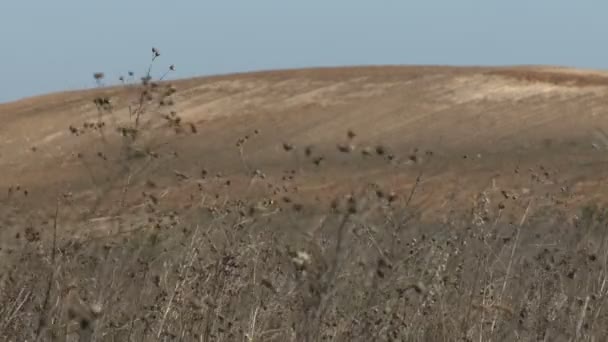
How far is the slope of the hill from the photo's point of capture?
25.0 meters

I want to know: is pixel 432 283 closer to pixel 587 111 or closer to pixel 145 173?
pixel 145 173

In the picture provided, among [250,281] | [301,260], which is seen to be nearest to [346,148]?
[301,260]

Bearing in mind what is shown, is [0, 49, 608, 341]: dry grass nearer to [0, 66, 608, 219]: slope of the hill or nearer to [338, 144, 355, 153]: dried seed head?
[338, 144, 355, 153]: dried seed head

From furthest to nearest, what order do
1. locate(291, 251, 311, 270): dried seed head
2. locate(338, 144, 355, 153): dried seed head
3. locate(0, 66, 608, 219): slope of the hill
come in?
locate(0, 66, 608, 219): slope of the hill < locate(338, 144, 355, 153): dried seed head < locate(291, 251, 311, 270): dried seed head

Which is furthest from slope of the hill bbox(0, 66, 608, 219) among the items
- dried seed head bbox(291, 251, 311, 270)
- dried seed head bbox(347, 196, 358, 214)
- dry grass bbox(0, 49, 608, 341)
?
dried seed head bbox(291, 251, 311, 270)

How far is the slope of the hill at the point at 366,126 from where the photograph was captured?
25.0m

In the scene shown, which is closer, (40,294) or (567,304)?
(40,294)

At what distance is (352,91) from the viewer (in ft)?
122

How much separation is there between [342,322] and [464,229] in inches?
49.2

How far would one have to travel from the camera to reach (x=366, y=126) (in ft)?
107

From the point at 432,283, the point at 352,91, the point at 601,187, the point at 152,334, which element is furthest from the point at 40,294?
the point at 352,91

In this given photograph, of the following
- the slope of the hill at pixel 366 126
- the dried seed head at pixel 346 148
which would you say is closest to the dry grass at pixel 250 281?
the dried seed head at pixel 346 148

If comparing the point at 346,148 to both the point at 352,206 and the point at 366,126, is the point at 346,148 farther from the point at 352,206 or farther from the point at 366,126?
the point at 366,126

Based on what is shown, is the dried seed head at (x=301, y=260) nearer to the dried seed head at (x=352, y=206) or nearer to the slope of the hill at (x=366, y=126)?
the dried seed head at (x=352, y=206)
